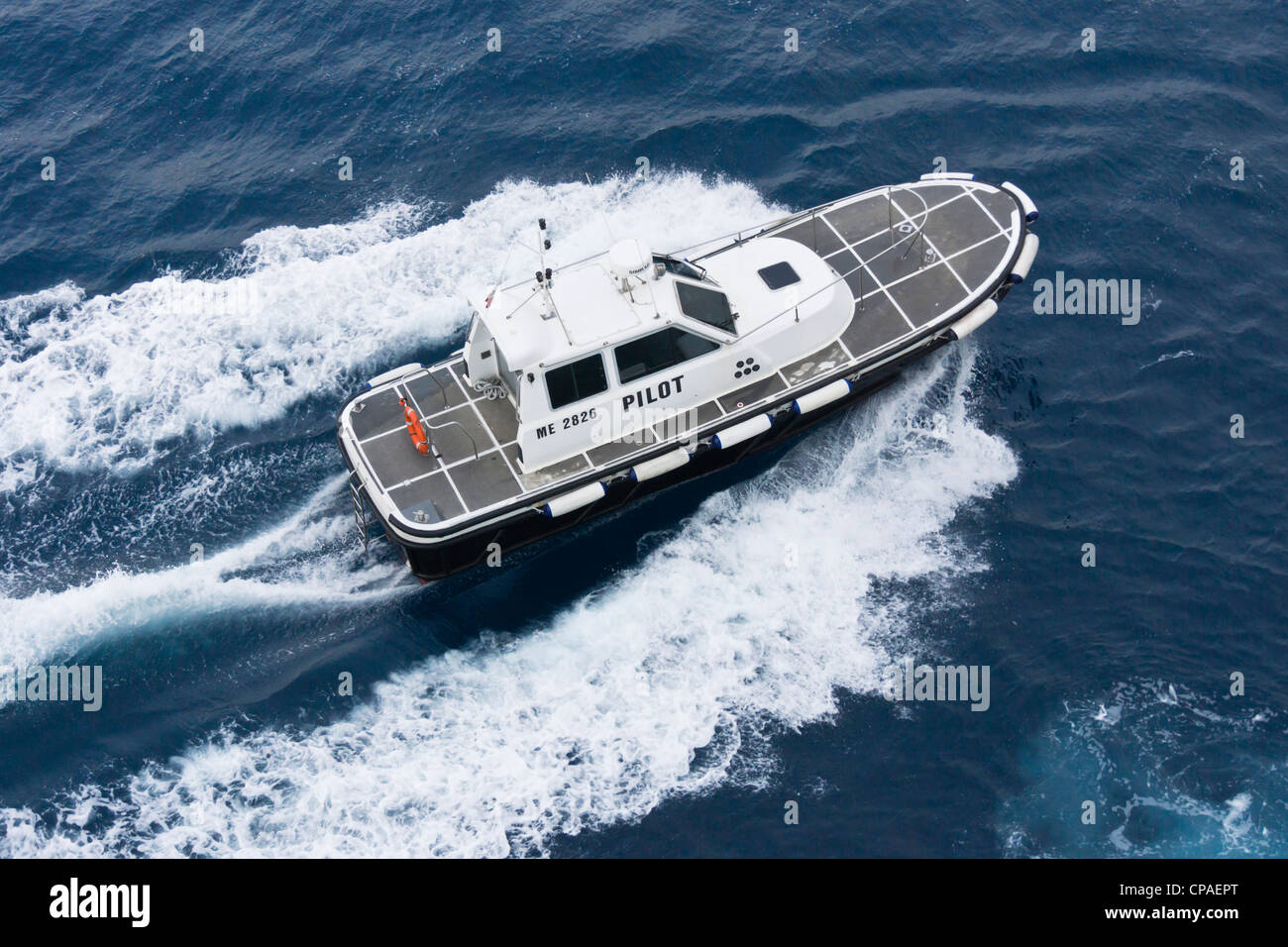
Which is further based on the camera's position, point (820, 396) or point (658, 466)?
point (820, 396)

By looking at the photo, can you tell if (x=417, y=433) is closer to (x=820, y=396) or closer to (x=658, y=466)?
(x=658, y=466)

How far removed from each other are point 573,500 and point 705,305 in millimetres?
5349

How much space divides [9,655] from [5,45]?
78.1 ft

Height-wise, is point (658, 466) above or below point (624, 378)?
below

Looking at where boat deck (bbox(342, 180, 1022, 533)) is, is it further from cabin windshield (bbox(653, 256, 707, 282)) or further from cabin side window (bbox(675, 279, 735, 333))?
cabin windshield (bbox(653, 256, 707, 282))

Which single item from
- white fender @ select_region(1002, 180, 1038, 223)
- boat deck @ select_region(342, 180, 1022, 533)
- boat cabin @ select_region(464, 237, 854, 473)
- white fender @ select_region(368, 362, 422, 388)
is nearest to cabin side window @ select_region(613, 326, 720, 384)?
boat cabin @ select_region(464, 237, 854, 473)

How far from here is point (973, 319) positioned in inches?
1078

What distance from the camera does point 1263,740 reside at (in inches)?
901

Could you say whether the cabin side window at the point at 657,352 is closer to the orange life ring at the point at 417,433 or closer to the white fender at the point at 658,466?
the white fender at the point at 658,466

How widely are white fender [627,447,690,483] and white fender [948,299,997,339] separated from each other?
283 inches

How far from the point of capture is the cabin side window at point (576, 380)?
25.1 metres

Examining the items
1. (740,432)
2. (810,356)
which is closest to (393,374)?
(740,432)

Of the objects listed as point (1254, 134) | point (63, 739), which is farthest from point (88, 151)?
point (1254, 134)
